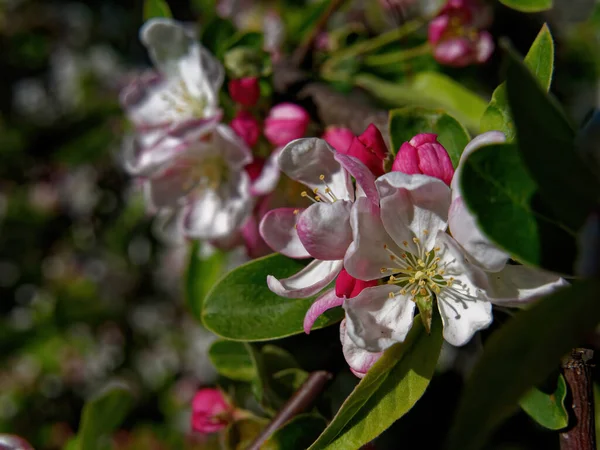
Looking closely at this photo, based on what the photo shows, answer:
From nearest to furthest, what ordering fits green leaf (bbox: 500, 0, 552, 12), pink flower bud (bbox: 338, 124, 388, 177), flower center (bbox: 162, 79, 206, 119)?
pink flower bud (bbox: 338, 124, 388, 177)
green leaf (bbox: 500, 0, 552, 12)
flower center (bbox: 162, 79, 206, 119)

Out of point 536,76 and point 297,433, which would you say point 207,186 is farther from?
point 536,76

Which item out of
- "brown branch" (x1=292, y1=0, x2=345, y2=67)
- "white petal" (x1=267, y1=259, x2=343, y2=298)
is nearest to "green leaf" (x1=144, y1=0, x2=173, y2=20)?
"brown branch" (x1=292, y1=0, x2=345, y2=67)

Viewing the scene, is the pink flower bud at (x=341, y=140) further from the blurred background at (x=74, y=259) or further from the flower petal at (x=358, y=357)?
the blurred background at (x=74, y=259)

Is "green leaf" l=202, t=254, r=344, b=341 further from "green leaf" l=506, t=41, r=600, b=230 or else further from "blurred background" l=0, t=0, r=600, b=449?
"blurred background" l=0, t=0, r=600, b=449

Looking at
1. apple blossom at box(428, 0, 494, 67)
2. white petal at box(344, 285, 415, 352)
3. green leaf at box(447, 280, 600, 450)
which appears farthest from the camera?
apple blossom at box(428, 0, 494, 67)

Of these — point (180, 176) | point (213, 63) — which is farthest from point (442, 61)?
point (180, 176)

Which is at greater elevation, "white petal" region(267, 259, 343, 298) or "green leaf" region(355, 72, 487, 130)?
"white petal" region(267, 259, 343, 298)

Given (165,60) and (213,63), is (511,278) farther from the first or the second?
(165,60)

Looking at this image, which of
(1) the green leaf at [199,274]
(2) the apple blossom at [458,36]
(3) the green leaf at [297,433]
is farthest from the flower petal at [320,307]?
(2) the apple blossom at [458,36]
